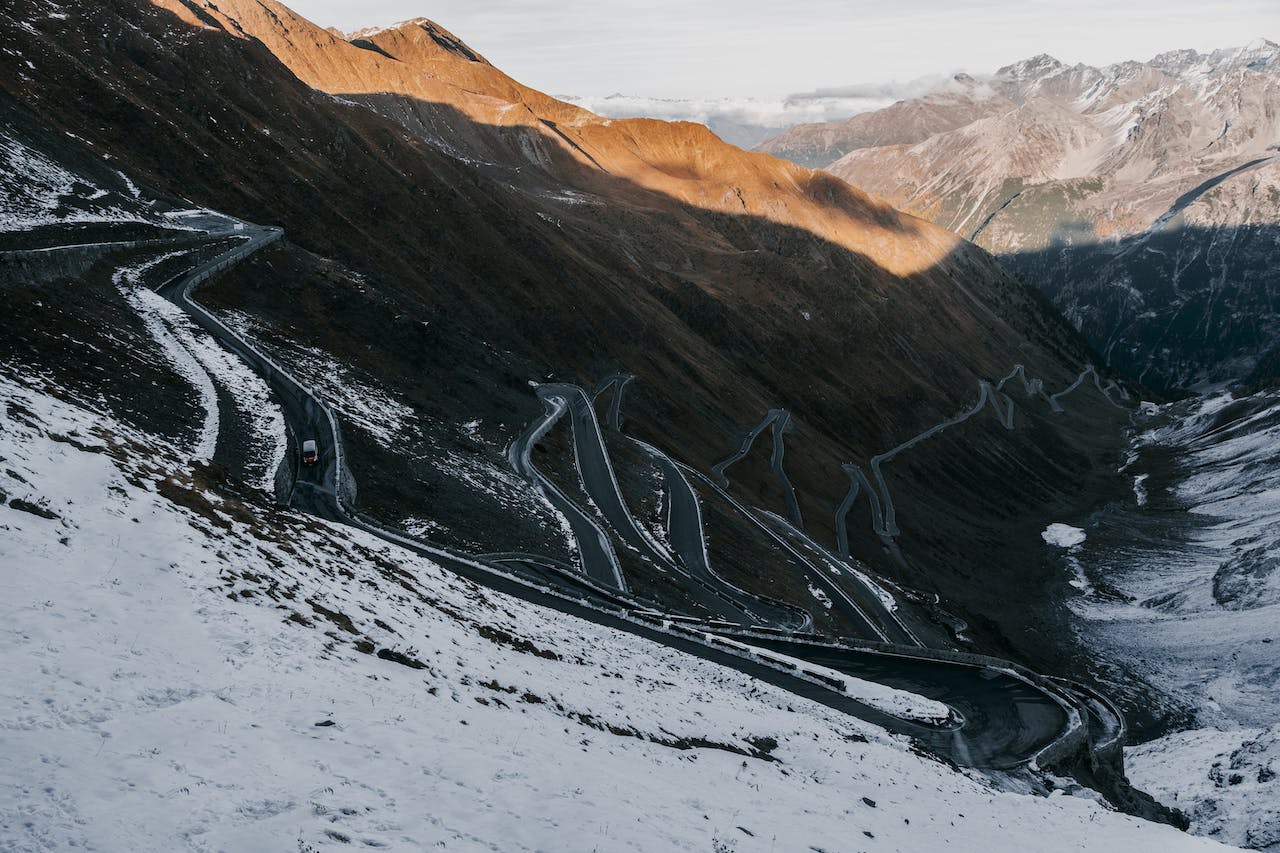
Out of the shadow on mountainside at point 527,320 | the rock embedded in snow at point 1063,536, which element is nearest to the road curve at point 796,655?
the shadow on mountainside at point 527,320

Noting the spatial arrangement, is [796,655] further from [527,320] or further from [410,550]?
[527,320]

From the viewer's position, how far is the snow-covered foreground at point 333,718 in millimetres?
10102

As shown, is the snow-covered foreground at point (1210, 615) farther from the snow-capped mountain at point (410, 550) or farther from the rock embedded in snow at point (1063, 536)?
the snow-capped mountain at point (410, 550)

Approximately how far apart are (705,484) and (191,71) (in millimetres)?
59907

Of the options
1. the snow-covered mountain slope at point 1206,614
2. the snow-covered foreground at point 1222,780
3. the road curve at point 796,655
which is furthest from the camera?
the snow-covered mountain slope at point 1206,614

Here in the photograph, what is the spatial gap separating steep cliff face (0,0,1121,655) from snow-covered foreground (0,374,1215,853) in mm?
14163

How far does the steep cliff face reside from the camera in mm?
49000

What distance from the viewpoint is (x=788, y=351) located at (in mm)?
124500

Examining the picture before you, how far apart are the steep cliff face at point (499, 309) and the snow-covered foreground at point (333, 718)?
14163 mm

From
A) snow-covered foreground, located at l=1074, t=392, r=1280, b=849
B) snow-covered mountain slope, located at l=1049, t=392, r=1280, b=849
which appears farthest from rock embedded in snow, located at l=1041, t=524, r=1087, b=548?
snow-covered foreground, located at l=1074, t=392, r=1280, b=849

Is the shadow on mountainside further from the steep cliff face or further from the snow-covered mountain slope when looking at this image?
the snow-covered mountain slope

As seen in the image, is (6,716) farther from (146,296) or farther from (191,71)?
(191,71)

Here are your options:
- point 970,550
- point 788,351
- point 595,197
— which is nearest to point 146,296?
point 970,550

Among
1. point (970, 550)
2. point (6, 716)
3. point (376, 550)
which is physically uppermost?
point (6, 716)
